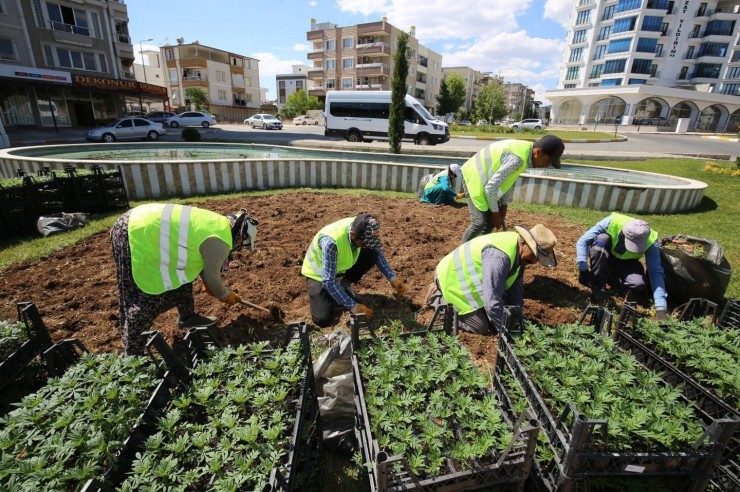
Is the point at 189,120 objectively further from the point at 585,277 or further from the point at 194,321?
the point at 585,277

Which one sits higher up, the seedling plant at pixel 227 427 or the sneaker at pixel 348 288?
the seedling plant at pixel 227 427

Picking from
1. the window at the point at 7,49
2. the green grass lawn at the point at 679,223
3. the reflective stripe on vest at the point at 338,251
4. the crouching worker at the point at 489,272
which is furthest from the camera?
the window at the point at 7,49

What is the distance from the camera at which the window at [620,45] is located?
48438mm

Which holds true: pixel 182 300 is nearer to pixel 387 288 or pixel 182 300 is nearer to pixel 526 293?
pixel 387 288

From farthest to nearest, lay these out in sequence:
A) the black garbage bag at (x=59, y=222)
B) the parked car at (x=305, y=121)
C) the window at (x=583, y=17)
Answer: the window at (x=583, y=17), the parked car at (x=305, y=121), the black garbage bag at (x=59, y=222)

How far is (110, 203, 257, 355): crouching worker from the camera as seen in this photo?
2846mm

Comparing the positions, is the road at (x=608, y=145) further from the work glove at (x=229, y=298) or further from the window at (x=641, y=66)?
the window at (x=641, y=66)

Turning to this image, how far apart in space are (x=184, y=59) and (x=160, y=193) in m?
52.0

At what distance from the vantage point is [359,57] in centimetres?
4878

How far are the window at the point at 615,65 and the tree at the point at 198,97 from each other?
54075 mm

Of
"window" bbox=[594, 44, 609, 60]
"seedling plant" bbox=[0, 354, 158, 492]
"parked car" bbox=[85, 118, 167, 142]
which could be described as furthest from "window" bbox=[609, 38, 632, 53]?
"seedling plant" bbox=[0, 354, 158, 492]

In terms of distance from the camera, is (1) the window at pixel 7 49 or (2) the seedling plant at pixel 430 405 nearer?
(2) the seedling plant at pixel 430 405

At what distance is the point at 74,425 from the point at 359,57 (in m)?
53.4

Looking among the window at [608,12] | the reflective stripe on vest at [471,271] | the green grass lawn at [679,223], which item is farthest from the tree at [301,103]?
the reflective stripe on vest at [471,271]
